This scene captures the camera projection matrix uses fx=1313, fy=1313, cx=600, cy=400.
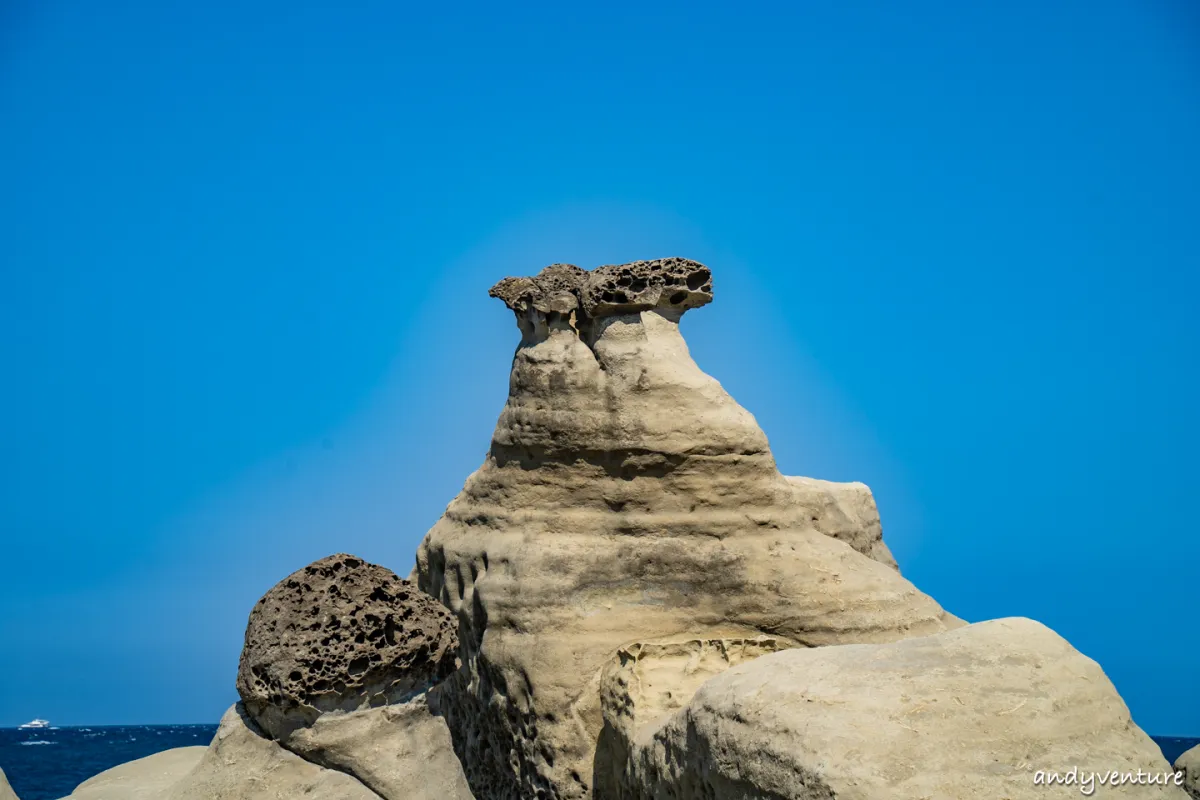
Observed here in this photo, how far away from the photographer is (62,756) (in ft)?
126

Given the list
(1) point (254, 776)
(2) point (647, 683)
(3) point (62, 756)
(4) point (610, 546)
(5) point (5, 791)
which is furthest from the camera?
(3) point (62, 756)

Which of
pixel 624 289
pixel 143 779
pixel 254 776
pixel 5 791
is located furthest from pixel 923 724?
pixel 143 779

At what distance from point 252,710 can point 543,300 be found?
594cm

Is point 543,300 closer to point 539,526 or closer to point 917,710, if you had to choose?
point 539,526

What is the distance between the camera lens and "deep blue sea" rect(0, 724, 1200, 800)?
27.5 metres

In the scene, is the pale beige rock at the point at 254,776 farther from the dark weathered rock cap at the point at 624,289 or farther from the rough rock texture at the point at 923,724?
the dark weathered rock cap at the point at 624,289

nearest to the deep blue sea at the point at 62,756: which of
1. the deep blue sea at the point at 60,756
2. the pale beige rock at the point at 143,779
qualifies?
→ the deep blue sea at the point at 60,756

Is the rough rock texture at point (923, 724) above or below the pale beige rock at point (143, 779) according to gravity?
above

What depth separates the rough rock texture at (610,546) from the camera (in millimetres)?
12758

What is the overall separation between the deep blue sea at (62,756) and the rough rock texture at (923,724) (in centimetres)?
1349

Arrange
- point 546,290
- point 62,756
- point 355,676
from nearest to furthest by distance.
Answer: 1. point 355,676
2. point 546,290
3. point 62,756

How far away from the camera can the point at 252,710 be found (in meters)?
10.2

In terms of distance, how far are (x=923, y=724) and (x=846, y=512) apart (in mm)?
7623

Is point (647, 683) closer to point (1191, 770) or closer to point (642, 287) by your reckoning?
point (642, 287)
